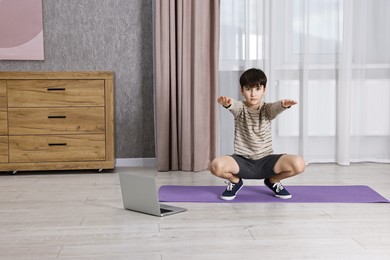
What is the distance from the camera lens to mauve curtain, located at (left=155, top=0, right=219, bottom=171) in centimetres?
353

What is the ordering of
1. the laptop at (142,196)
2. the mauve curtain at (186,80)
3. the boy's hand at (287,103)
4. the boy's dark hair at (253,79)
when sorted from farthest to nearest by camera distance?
the mauve curtain at (186,80), the boy's dark hair at (253,79), the boy's hand at (287,103), the laptop at (142,196)

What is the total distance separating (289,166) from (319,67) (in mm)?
1379

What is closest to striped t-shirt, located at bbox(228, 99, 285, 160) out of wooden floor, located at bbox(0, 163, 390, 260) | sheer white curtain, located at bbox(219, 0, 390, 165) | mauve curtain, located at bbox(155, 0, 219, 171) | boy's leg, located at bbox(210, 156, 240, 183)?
boy's leg, located at bbox(210, 156, 240, 183)

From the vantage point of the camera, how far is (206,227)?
2.16m

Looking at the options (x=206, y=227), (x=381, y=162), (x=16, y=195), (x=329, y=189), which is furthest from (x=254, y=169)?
(x=381, y=162)

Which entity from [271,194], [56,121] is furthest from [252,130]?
[56,121]

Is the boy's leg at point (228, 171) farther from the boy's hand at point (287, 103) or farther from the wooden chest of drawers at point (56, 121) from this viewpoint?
the wooden chest of drawers at point (56, 121)

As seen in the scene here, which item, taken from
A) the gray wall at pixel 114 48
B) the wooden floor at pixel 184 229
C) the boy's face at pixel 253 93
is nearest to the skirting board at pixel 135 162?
the gray wall at pixel 114 48

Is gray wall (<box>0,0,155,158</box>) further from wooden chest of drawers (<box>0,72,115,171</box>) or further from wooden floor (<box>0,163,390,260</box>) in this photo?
wooden floor (<box>0,163,390,260</box>)

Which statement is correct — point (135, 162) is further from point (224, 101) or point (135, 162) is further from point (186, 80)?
point (224, 101)

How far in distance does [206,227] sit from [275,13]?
2022 millimetres

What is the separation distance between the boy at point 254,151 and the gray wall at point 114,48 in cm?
120

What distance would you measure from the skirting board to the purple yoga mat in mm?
861

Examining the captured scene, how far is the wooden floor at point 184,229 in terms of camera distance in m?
1.84
